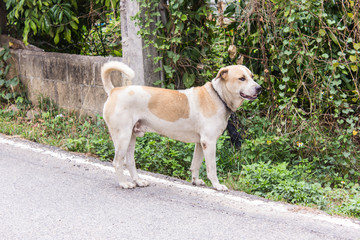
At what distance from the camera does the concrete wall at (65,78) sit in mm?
7883

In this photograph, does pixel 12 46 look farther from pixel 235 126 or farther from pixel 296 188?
pixel 296 188

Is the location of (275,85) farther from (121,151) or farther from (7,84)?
(7,84)

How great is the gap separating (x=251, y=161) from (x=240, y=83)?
144cm

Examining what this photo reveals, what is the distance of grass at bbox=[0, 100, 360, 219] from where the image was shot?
5347 mm

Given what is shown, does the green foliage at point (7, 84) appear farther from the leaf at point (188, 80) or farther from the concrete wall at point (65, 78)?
the leaf at point (188, 80)

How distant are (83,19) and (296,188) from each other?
534 centimetres

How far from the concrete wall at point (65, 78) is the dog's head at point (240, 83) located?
257cm

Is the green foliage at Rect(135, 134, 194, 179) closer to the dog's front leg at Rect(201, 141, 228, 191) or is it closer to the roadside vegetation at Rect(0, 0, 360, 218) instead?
the roadside vegetation at Rect(0, 0, 360, 218)

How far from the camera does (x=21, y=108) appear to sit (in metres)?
8.87

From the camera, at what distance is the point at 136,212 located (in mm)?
4754

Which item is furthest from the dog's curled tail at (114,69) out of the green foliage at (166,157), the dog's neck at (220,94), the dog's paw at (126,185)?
the green foliage at (166,157)

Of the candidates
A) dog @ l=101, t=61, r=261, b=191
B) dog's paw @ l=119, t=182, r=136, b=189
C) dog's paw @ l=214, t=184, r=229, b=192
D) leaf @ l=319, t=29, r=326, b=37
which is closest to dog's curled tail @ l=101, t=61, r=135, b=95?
dog @ l=101, t=61, r=261, b=191

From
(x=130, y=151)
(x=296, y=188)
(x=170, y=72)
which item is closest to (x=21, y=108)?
(x=170, y=72)

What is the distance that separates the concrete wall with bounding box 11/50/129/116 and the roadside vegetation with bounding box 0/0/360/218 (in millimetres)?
764
